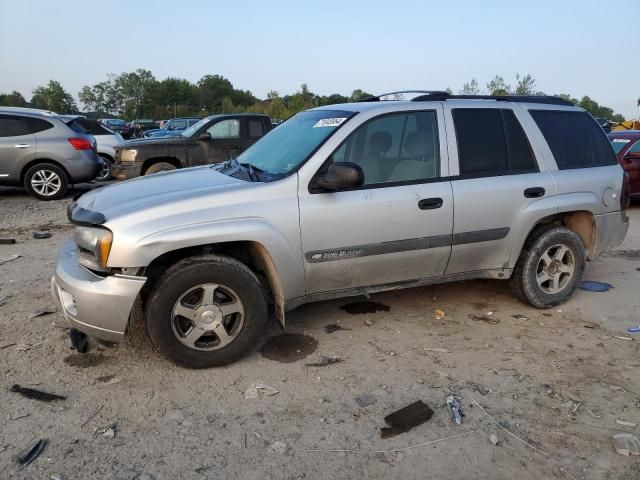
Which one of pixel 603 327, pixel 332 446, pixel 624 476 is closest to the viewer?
pixel 624 476

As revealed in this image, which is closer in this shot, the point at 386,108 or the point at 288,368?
the point at 288,368

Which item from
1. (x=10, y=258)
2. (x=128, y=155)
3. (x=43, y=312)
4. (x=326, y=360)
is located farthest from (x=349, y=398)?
(x=128, y=155)

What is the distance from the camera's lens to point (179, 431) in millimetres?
2836

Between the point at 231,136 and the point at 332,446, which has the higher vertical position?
the point at 231,136

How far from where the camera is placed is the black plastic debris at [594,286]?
5202 millimetres

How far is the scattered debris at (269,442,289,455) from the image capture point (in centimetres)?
267

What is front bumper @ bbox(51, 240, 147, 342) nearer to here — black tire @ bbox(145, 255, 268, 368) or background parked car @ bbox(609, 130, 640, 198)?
black tire @ bbox(145, 255, 268, 368)

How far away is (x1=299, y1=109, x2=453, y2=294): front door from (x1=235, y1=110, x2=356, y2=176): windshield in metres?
0.18

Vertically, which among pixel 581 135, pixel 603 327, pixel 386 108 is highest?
pixel 386 108

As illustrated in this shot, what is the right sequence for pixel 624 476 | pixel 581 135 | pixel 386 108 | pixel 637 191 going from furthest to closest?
1. pixel 637 191
2. pixel 581 135
3. pixel 386 108
4. pixel 624 476

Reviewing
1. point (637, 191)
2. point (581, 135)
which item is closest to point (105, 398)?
point (581, 135)

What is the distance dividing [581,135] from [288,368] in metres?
3.38

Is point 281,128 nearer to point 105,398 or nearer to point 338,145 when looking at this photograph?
point 338,145

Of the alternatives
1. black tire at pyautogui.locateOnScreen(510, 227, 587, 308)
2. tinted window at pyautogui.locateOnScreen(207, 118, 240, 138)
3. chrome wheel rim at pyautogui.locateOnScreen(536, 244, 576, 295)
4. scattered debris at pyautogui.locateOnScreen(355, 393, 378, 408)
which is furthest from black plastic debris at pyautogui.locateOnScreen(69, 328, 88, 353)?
tinted window at pyautogui.locateOnScreen(207, 118, 240, 138)
